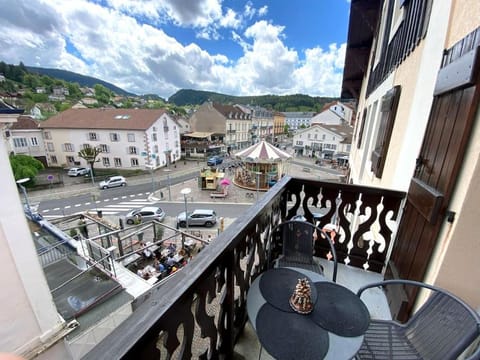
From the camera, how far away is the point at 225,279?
3.48 ft

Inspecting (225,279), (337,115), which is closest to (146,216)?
(225,279)

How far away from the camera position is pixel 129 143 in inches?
804

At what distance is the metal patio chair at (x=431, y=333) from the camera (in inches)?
34.5

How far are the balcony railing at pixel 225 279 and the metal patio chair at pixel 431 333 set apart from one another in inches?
30.6

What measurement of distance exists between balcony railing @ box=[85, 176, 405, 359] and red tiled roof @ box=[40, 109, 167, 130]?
68.6 feet

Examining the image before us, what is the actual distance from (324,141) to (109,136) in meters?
25.0

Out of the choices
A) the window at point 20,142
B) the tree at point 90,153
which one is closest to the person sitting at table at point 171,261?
the tree at point 90,153

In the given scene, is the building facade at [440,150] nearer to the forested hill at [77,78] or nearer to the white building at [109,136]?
the white building at [109,136]

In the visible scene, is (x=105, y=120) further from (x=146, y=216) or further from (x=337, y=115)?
(x=337, y=115)

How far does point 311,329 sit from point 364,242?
1.55 meters

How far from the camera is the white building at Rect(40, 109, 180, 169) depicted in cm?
2008

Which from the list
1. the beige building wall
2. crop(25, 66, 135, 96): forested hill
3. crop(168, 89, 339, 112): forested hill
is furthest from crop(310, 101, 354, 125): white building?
crop(25, 66, 135, 96): forested hill

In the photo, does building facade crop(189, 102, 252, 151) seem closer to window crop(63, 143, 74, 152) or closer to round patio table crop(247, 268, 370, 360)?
window crop(63, 143, 74, 152)

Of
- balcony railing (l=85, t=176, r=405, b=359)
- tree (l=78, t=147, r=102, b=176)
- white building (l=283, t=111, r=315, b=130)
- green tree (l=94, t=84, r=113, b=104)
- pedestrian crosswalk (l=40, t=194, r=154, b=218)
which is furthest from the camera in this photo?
white building (l=283, t=111, r=315, b=130)
